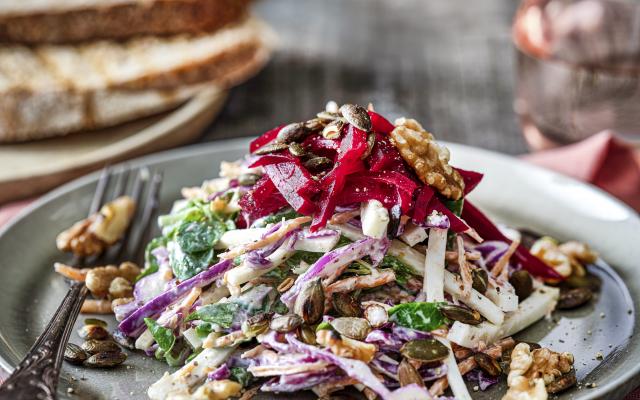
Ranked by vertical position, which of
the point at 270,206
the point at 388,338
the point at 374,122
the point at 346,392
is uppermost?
the point at 374,122

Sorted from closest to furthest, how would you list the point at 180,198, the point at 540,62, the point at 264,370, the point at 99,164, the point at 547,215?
the point at 264,370, the point at 547,215, the point at 180,198, the point at 99,164, the point at 540,62

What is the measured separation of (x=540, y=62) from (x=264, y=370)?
3.85m

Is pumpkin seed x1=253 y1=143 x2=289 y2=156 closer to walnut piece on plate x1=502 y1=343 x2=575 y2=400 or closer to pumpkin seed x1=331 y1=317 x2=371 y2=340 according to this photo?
pumpkin seed x1=331 y1=317 x2=371 y2=340

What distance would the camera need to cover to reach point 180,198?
4590 mm

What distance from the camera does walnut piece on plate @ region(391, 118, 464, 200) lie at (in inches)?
128

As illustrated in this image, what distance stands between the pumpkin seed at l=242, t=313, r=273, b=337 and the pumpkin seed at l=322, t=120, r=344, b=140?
0.82 m

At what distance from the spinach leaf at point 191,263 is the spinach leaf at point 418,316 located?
0.82m

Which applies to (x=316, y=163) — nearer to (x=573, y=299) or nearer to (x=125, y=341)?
(x=125, y=341)

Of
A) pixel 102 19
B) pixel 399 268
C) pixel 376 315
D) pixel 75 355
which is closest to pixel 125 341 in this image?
pixel 75 355

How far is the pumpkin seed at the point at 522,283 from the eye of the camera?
11.5ft

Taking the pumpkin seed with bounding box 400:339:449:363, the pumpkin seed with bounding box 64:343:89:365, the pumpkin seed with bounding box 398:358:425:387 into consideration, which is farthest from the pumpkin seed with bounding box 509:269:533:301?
the pumpkin seed with bounding box 64:343:89:365

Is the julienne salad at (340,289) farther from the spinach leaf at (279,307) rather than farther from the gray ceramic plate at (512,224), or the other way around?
the gray ceramic plate at (512,224)

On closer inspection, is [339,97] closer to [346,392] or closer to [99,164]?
[99,164]

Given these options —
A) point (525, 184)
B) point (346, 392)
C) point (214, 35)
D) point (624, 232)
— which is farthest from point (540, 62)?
point (346, 392)
